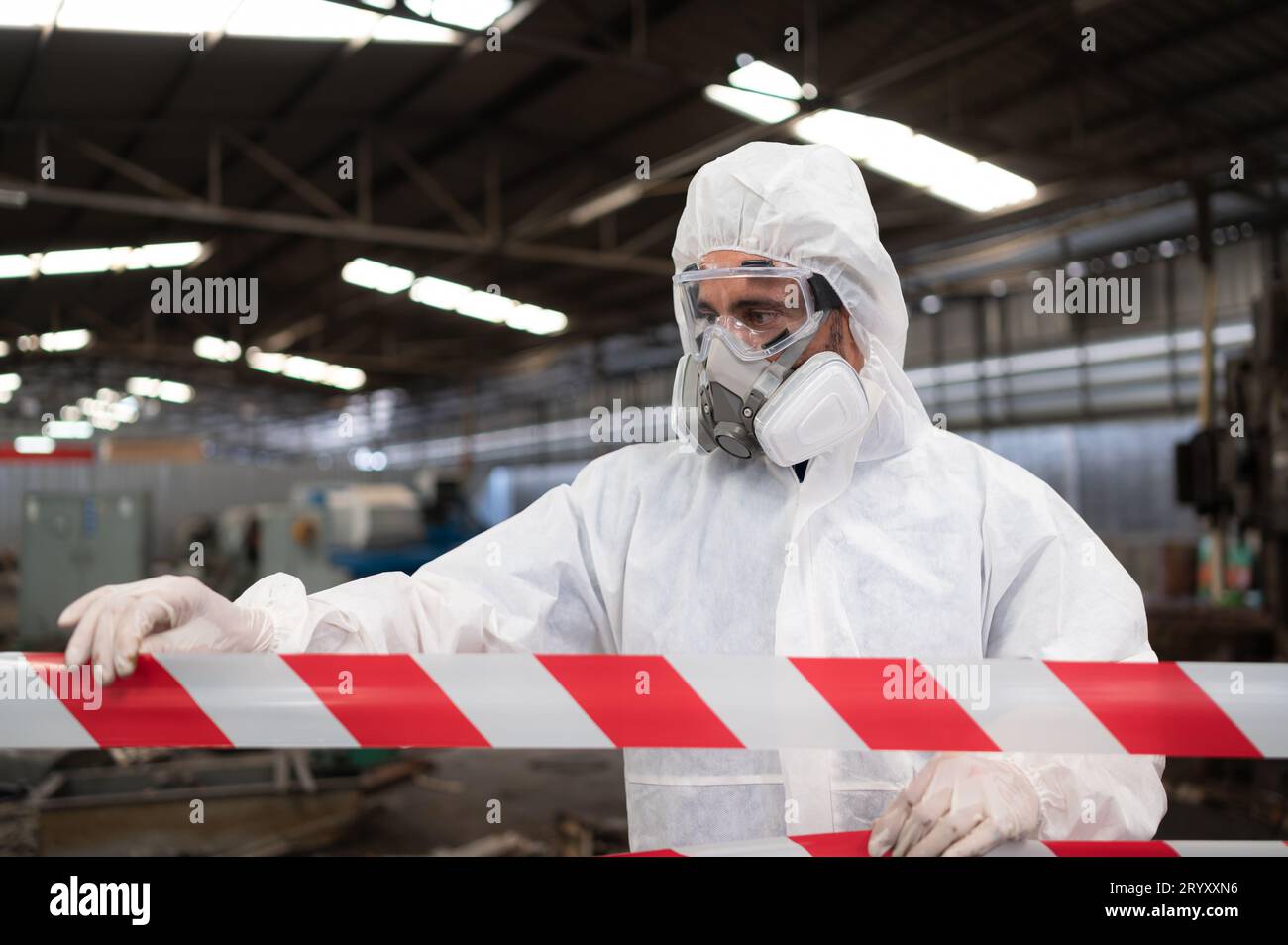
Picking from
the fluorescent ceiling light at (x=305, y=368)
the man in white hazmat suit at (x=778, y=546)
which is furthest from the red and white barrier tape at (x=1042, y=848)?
the fluorescent ceiling light at (x=305, y=368)

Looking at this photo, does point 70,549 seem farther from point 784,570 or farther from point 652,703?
point 652,703

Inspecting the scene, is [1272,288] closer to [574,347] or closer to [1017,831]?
[1017,831]

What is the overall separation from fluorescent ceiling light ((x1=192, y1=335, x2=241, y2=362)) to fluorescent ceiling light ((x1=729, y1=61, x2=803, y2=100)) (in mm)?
12116

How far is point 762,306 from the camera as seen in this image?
1.69 meters

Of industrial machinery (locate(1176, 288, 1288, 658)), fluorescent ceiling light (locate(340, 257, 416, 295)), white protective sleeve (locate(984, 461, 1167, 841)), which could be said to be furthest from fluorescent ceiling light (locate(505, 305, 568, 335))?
white protective sleeve (locate(984, 461, 1167, 841))

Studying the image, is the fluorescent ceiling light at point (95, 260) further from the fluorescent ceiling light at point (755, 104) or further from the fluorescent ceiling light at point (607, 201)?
the fluorescent ceiling light at point (755, 104)

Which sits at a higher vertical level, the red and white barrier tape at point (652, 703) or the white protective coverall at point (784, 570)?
the white protective coverall at point (784, 570)

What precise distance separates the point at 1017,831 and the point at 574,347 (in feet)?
51.8

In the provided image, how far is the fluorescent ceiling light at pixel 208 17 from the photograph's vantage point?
5598mm

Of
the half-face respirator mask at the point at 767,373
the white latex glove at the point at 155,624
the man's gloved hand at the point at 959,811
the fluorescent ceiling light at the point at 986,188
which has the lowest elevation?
the man's gloved hand at the point at 959,811

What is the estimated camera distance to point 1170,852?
1.27 metres

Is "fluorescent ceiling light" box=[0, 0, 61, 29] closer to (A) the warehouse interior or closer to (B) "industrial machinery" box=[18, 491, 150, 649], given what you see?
(A) the warehouse interior

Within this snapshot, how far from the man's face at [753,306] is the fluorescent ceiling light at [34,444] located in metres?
14.2

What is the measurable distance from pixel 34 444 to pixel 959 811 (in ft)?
56.9
